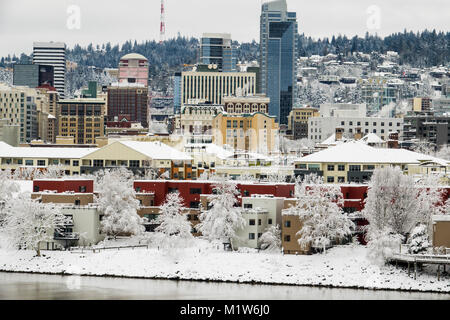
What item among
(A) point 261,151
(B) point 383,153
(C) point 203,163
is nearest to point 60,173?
(C) point 203,163

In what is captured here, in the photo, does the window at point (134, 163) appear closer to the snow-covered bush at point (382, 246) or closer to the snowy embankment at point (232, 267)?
the snowy embankment at point (232, 267)

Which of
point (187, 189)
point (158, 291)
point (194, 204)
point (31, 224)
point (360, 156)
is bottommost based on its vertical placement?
point (158, 291)

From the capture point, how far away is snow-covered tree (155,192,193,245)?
80375 mm

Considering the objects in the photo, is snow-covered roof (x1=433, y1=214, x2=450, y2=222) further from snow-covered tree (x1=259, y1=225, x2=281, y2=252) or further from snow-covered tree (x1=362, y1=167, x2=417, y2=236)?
snow-covered tree (x1=259, y1=225, x2=281, y2=252)

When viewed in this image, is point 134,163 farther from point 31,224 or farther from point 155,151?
point 31,224

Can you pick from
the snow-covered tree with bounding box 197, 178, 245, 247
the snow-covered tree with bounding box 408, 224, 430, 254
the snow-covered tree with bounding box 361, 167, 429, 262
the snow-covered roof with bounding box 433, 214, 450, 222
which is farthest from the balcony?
the snow-covered roof with bounding box 433, 214, 450, 222

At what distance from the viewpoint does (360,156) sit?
102688mm

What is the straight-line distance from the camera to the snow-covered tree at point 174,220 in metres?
80.4

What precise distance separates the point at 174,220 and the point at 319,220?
10.4m

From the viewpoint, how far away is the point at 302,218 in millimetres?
78938

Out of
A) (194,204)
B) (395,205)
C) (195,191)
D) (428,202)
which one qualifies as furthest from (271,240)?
(195,191)

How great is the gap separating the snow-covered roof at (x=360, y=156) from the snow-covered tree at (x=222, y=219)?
18474 mm

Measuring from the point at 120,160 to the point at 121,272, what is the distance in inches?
1296

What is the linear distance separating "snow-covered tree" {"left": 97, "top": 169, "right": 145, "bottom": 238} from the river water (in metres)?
9.87
